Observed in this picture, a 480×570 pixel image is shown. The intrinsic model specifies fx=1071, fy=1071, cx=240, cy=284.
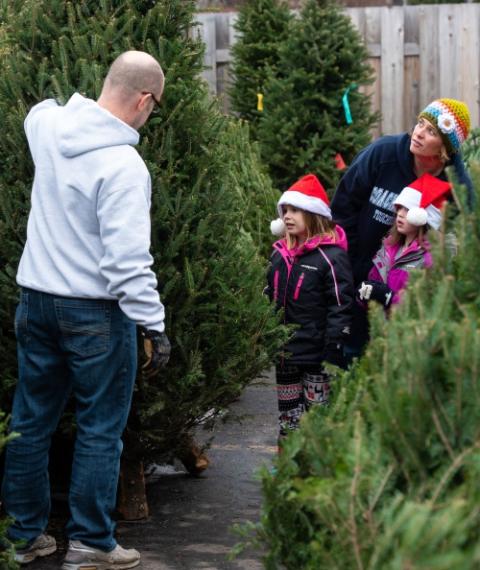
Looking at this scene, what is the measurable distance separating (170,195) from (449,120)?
4.75 feet

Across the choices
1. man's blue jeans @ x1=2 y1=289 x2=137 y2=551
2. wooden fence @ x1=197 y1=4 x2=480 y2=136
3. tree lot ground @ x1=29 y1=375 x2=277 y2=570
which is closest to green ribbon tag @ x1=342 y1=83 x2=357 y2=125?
wooden fence @ x1=197 y1=4 x2=480 y2=136

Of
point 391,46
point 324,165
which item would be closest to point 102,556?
point 324,165

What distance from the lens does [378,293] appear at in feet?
17.1

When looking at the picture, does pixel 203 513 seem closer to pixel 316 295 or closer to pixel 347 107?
pixel 316 295

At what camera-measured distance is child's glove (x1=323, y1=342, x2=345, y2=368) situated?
542 centimetres

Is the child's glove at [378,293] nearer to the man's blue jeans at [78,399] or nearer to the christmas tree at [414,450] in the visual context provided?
the man's blue jeans at [78,399]

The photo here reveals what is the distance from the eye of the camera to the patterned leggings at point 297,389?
557cm

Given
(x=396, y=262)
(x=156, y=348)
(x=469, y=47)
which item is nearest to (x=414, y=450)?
(x=156, y=348)

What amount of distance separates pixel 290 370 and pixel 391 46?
902cm

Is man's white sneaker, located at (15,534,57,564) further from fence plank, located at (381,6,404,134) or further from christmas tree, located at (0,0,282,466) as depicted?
fence plank, located at (381,6,404,134)

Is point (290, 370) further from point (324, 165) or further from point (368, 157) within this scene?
point (324, 165)

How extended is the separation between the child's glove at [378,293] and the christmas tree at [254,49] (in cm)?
711

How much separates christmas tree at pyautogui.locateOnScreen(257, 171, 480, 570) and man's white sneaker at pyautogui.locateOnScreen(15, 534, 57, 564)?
6.45 ft

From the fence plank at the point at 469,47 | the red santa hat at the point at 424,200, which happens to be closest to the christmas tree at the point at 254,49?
the fence plank at the point at 469,47
